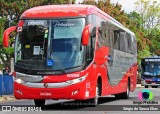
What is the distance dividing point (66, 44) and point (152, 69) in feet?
122

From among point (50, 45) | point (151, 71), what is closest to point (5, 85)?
point (50, 45)

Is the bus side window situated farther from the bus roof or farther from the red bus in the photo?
the bus roof

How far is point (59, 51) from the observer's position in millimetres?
16094

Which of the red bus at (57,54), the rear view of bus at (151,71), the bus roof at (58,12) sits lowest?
the rear view of bus at (151,71)

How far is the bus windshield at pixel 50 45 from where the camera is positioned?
16062 mm

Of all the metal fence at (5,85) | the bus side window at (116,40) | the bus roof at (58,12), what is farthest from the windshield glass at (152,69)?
the bus roof at (58,12)

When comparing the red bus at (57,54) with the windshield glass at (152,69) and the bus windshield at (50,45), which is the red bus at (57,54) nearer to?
the bus windshield at (50,45)

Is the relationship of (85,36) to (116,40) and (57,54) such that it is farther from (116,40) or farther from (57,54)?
(116,40)

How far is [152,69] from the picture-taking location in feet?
172

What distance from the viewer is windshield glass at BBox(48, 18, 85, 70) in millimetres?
16031

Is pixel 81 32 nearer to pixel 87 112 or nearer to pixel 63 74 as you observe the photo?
pixel 63 74

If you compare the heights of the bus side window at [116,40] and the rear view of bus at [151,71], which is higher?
the bus side window at [116,40]

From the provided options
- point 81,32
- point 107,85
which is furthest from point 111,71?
point 81,32

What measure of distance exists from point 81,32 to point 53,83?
2.01 meters
